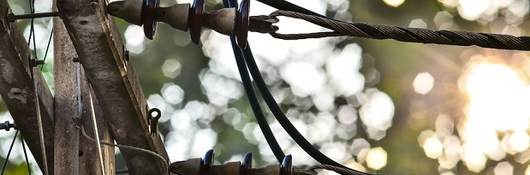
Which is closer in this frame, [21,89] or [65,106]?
[21,89]

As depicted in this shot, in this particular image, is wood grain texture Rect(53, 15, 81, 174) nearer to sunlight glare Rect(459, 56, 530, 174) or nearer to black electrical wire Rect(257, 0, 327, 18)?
black electrical wire Rect(257, 0, 327, 18)

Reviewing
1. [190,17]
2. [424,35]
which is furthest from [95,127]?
[424,35]

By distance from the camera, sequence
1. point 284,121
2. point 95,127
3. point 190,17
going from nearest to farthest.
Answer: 1. point 190,17
2. point 95,127
3. point 284,121

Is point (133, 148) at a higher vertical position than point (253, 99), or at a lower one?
lower

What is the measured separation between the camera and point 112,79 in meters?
3.12

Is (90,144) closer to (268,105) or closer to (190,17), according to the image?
(190,17)

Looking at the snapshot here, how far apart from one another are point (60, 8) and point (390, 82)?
256 inches

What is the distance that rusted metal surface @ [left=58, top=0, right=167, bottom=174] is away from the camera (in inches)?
114

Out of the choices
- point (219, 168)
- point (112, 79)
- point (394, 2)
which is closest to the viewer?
point (112, 79)

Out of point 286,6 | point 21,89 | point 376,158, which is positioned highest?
point 286,6

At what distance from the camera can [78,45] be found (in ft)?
9.76

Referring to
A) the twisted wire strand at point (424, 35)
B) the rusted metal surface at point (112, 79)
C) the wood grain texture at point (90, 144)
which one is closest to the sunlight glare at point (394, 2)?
the rusted metal surface at point (112, 79)

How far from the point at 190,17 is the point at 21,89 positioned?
54cm

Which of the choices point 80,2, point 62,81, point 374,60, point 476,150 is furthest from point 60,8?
point 476,150
